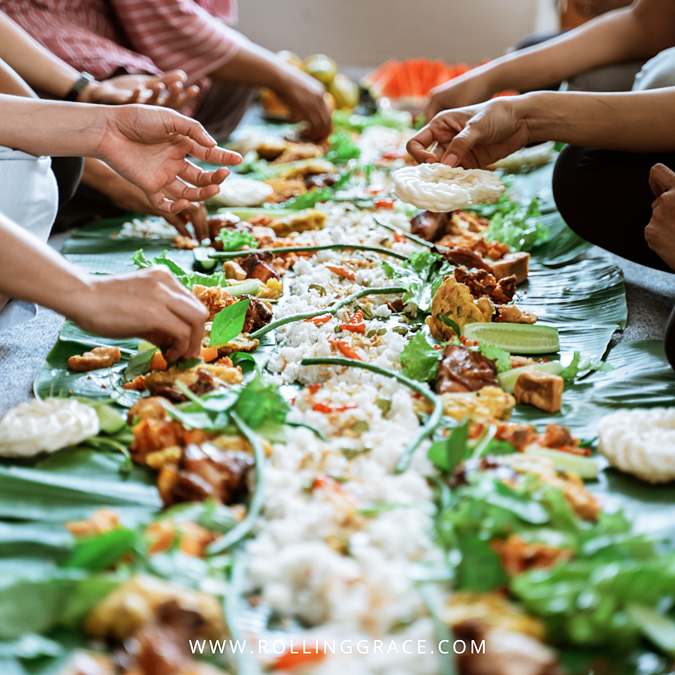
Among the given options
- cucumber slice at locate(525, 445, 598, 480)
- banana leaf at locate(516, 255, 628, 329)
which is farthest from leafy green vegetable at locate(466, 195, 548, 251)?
cucumber slice at locate(525, 445, 598, 480)

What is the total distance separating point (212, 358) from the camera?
133cm

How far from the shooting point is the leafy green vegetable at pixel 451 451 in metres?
0.95

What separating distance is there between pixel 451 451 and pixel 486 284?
76cm

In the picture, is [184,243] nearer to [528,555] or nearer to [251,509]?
[251,509]

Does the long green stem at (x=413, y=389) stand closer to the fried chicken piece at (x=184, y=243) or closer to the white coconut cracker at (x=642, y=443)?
the white coconut cracker at (x=642, y=443)

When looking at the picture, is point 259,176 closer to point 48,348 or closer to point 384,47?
point 48,348

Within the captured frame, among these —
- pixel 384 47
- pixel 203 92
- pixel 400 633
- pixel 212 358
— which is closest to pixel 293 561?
pixel 400 633

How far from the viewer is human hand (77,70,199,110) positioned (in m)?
2.08

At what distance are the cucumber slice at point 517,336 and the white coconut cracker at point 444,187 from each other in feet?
1.02

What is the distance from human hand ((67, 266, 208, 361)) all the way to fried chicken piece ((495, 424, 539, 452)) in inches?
20.0

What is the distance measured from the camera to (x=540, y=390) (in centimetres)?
118

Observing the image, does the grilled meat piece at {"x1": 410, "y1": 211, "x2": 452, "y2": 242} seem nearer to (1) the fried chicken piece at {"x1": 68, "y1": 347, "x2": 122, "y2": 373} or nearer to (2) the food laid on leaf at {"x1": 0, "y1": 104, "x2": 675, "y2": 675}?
(2) the food laid on leaf at {"x1": 0, "y1": 104, "x2": 675, "y2": 675}

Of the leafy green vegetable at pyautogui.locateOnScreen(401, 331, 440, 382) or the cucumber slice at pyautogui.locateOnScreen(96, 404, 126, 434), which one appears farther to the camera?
the leafy green vegetable at pyautogui.locateOnScreen(401, 331, 440, 382)

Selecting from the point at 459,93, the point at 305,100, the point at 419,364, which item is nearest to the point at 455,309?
the point at 419,364
